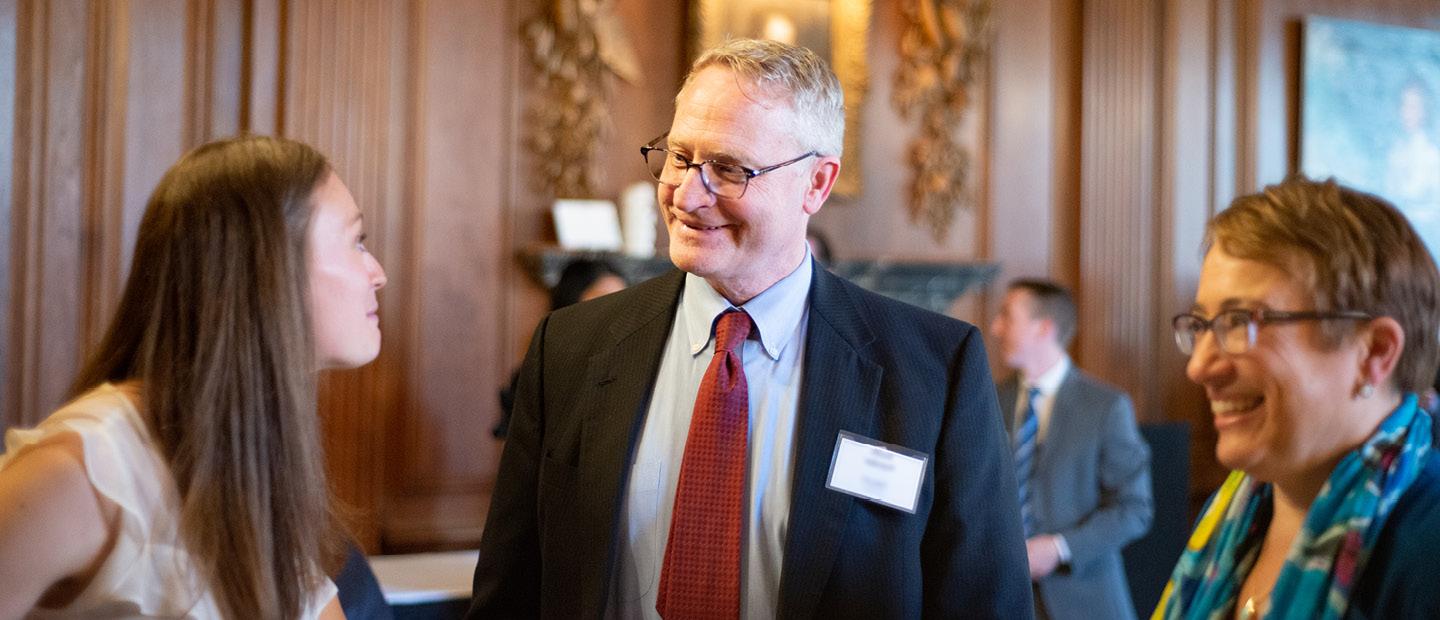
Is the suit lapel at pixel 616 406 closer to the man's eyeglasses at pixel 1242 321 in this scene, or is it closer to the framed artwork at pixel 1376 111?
the man's eyeglasses at pixel 1242 321

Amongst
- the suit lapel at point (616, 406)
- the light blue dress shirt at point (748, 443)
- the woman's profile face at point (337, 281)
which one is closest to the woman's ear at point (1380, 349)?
the light blue dress shirt at point (748, 443)

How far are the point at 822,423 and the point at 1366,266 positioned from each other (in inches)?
30.0

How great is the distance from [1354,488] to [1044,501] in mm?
2407

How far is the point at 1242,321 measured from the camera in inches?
67.5

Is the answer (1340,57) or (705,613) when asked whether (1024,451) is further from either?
(1340,57)

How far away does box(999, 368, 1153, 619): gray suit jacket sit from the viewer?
3.85m

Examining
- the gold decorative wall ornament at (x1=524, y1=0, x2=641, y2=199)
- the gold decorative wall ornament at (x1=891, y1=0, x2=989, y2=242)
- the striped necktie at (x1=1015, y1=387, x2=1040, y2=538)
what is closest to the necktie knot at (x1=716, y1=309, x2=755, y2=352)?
the striped necktie at (x1=1015, y1=387, x2=1040, y2=538)

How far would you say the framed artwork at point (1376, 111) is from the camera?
21.1 feet

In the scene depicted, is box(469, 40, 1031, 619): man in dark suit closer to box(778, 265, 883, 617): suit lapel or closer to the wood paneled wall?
box(778, 265, 883, 617): suit lapel

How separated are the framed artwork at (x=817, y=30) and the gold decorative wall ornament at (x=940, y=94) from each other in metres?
0.25

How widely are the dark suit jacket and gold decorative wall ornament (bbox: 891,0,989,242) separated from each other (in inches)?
159

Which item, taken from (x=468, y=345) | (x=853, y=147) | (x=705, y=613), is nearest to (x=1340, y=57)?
(x=853, y=147)

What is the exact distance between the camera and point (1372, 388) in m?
1.63

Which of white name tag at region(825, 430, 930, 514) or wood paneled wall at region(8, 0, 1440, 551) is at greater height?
wood paneled wall at region(8, 0, 1440, 551)
